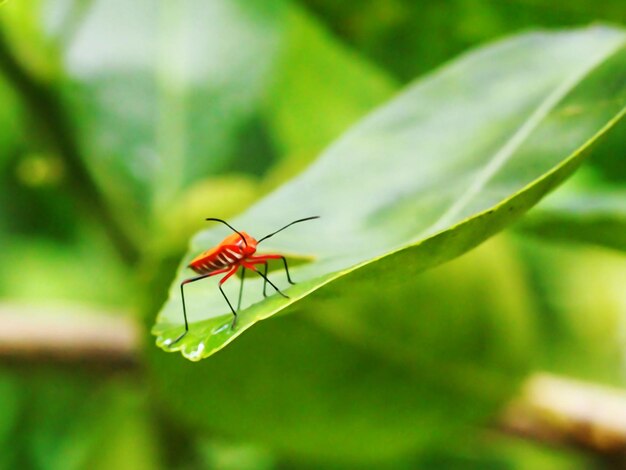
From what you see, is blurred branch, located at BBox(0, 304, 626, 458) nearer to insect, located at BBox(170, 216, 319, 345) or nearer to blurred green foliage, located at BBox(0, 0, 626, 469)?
blurred green foliage, located at BBox(0, 0, 626, 469)

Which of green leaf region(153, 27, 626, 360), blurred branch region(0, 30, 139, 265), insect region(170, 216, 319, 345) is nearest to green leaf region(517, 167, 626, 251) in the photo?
green leaf region(153, 27, 626, 360)

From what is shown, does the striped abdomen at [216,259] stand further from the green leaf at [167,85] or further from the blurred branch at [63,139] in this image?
the green leaf at [167,85]

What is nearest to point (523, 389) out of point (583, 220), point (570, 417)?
point (570, 417)

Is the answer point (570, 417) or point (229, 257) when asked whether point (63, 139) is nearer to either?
point (229, 257)

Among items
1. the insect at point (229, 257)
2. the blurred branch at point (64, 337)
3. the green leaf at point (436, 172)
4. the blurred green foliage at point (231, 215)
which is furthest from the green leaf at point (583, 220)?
the blurred branch at point (64, 337)

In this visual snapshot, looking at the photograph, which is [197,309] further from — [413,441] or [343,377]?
[413,441]

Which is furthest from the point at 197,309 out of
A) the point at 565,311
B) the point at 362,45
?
the point at 565,311
